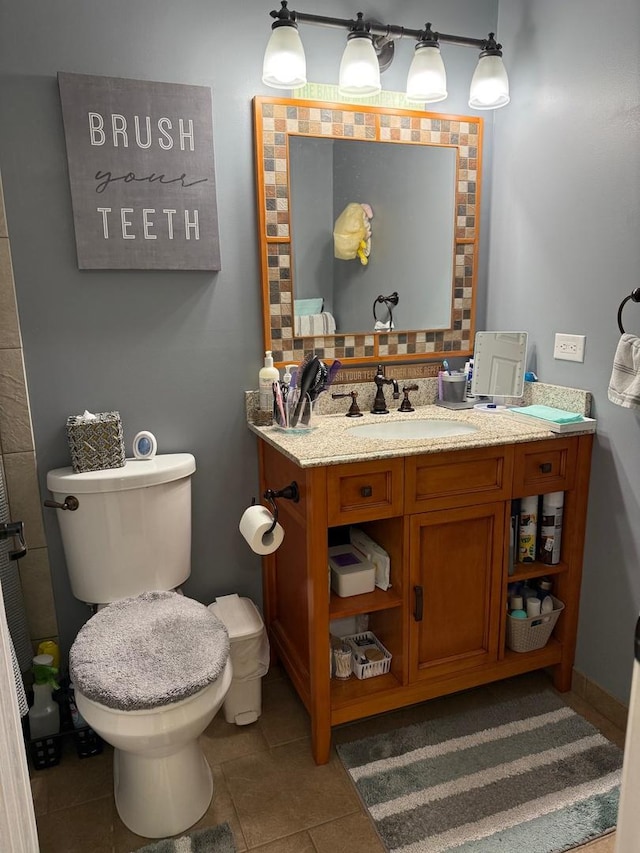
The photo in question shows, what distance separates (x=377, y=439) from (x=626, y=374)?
72 cm

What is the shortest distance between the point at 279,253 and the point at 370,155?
1.57 feet

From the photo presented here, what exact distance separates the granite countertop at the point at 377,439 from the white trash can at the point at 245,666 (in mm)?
598

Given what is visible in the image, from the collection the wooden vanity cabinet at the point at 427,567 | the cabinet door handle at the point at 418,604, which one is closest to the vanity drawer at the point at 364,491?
the wooden vanity cabinet at the point at 427,567

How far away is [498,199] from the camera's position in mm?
2250

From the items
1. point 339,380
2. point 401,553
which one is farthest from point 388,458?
point 339,380

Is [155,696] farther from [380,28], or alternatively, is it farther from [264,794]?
[380,28]

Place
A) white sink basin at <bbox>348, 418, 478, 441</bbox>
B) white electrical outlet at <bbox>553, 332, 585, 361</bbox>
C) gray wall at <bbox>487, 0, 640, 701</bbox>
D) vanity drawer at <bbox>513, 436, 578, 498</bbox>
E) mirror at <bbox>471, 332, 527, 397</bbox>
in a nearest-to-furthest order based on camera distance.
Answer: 1. gray wall at <bbox>487, 0, 640, 701</bbox>
2. vanity drawer at <bbox>513, 436, 578, 498</bbox>
3. white electrical outlet at <bbox>553, 332, 585, 361</bbox>
4. white sink basin at <bbox>348, 418, 478, 441</bbox>
5. mirror at <bbox>471, 332, 527, 397</bbox>


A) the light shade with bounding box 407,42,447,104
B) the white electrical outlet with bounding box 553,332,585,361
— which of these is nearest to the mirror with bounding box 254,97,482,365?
the light shade with bounding box 407,42,447,104

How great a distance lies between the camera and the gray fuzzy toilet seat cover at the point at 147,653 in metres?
1.37

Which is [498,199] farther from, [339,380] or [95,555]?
[95,555]

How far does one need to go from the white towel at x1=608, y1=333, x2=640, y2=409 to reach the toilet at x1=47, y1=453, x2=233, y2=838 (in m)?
1.27

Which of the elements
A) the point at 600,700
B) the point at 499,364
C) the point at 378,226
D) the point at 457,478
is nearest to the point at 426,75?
the point at 378,226

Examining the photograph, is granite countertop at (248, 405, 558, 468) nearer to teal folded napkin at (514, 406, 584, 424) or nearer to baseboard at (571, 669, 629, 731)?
teal folded napkin at (514, 406, 584, 424)

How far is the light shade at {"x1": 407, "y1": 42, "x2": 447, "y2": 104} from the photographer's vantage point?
191 cm
